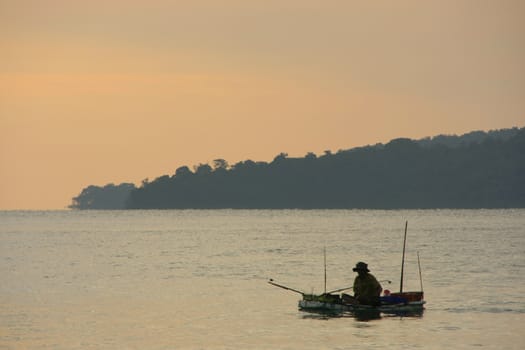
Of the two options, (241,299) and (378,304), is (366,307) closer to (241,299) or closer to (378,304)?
(378,304)

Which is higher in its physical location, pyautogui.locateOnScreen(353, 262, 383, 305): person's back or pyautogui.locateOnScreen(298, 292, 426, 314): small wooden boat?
pyautogui.locateOnScreen(353, 262, 383, 305): person's back

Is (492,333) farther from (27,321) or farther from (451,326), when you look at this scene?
(27,321)

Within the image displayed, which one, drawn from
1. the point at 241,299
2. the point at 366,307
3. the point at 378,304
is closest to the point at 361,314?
the point at 366,307

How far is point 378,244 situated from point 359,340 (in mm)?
82214

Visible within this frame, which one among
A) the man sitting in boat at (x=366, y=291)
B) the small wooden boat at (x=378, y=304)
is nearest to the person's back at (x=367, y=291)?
the man sitting in boat at (x=366, y=291)

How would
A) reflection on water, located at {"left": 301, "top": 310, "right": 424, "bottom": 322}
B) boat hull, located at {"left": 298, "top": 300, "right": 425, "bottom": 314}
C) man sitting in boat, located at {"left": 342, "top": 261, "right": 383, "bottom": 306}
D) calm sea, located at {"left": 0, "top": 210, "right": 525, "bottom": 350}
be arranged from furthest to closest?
1. boat hull, located at {"left": 298, "top": 300, "right": 425, "bottom": 314}
2. man sitting in boat, located at {"left": 342, "top": 261, "right": 383, "bottom": 306}
3. reflection on water, located at {"left": 301, "top": 310, "right": 424, "bottom": 322}
4. calm sea, located at {"left": 0, "top": 210, "right": 525, "bottom": 350}

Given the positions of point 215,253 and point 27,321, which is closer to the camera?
point 27,321

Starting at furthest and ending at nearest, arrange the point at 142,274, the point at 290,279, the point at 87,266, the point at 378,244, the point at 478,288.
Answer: the point at 378,244, the point at 87,266, the point at 142,274, the point at 290,279, the point at 478,288

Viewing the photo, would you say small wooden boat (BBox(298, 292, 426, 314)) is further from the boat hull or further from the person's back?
the person's back

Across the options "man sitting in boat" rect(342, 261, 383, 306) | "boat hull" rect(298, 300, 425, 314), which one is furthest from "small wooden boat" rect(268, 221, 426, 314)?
"man sitting in boat" rect(342, 261, 383, 306)

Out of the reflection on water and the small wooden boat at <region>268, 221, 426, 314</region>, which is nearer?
the reflection on water

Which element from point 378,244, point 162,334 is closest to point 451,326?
point 162,334

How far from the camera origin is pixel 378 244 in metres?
126

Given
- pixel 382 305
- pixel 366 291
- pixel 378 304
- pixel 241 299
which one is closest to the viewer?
pixel 366 291
